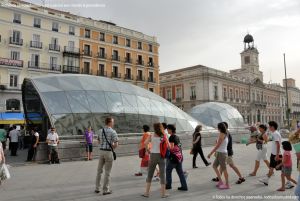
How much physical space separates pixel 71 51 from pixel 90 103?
27.9m

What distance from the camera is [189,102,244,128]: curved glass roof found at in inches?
985

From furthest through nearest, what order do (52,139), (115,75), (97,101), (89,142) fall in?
(115,75) < (97,101) < (89,142) < (52,139)

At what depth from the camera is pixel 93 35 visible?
4319 centimetres

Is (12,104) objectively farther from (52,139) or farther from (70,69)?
(52,139)

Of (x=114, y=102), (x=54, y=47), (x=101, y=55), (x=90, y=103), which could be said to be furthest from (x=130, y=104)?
(x=101, y=55)

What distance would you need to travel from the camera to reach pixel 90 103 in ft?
47.5

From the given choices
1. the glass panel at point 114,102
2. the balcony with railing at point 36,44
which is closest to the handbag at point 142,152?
the glass panel at point 114,102

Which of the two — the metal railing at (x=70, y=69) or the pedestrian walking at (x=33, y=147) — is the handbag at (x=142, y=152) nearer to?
the pedestrian walking at (x=33, y=147)

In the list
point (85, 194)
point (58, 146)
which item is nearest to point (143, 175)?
point (85, 194)

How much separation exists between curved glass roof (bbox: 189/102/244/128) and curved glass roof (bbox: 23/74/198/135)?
7.83 meters

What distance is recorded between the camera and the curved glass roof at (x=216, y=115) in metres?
25.0

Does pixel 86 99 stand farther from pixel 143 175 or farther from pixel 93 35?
pixel 93 35

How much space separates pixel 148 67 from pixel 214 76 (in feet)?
65.5

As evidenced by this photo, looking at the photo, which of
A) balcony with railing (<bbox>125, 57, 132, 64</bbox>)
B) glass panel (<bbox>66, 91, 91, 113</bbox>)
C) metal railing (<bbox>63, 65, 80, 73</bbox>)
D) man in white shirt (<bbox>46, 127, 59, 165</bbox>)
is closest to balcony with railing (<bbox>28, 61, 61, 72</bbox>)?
metal railing (<bbox>63, 65, 80, 73</bbox>)
